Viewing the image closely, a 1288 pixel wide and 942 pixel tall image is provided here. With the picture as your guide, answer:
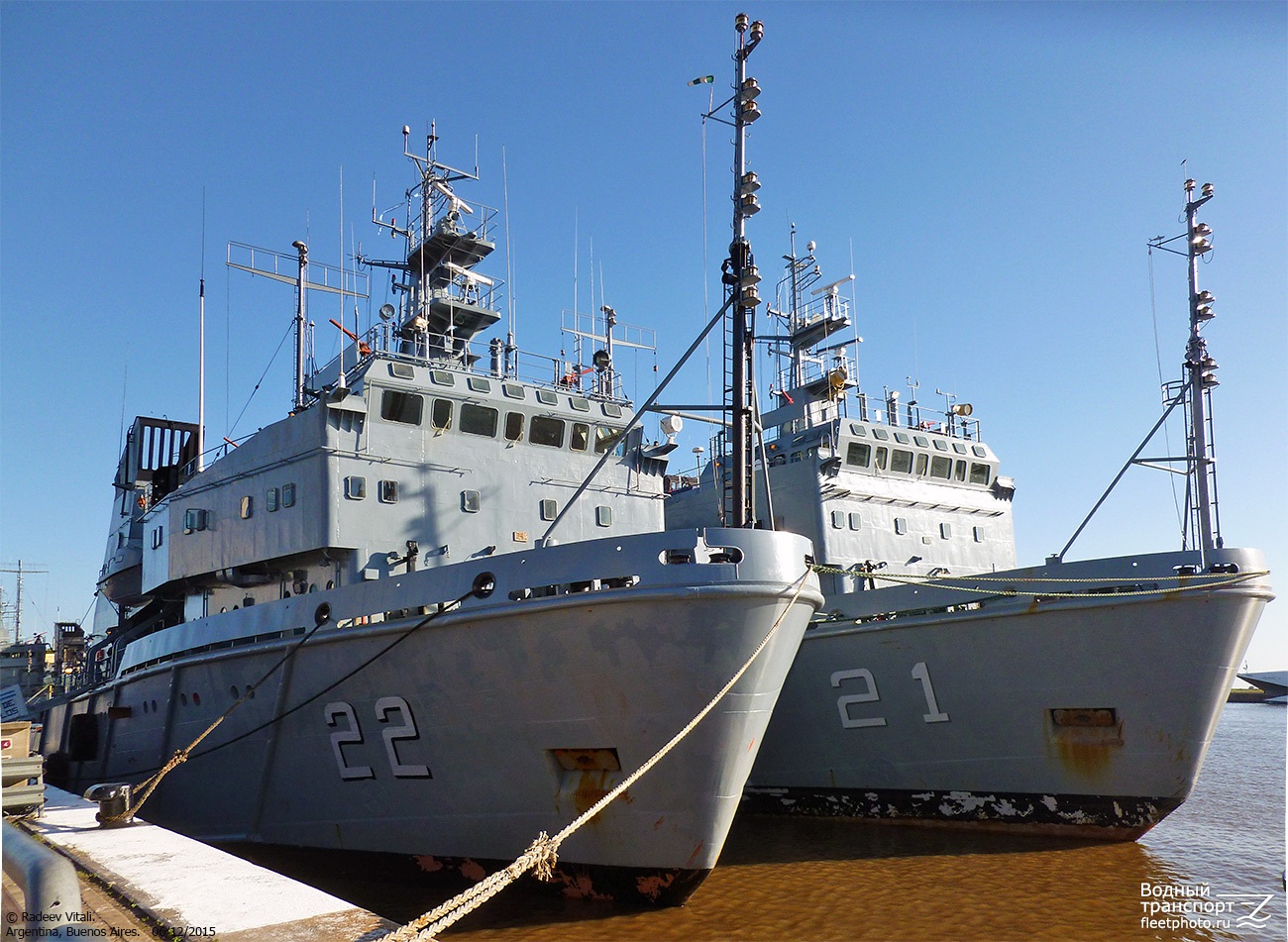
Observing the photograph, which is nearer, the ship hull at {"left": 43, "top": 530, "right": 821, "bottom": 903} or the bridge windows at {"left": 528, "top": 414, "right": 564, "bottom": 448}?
the ship hull at {"left": 43, "top": 530, "right": 821, "bottom": 903}

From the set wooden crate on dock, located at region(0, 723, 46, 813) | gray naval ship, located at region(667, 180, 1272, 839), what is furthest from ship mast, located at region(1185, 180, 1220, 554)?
wooden crate on dock, located at region(0, 723, 46, 813)

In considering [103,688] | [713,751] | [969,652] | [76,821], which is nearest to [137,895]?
[76,821]

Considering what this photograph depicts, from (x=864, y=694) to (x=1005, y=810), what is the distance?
89.5 inches

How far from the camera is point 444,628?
8844mm

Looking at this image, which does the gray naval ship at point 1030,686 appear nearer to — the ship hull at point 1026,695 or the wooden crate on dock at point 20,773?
the ship hull at point 1026,695

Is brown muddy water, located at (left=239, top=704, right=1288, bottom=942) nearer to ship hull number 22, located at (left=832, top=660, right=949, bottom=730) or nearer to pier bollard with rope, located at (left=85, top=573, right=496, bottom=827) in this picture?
ship hull number 22, located at (left=832, top=660, right=949, bottom=730)

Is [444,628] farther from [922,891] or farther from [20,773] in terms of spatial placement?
[922,891]

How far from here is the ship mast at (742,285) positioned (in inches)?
351

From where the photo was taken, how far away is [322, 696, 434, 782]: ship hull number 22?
9188 mm

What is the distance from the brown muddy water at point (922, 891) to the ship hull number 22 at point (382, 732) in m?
1.14

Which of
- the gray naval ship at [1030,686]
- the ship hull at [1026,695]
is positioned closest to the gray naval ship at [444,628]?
the gray naval ship at [1030,686]

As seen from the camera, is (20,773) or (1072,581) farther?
(1072,581)

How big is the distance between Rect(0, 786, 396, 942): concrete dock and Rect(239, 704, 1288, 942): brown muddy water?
10.2 feet

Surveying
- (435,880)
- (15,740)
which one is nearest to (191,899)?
(435,880)
